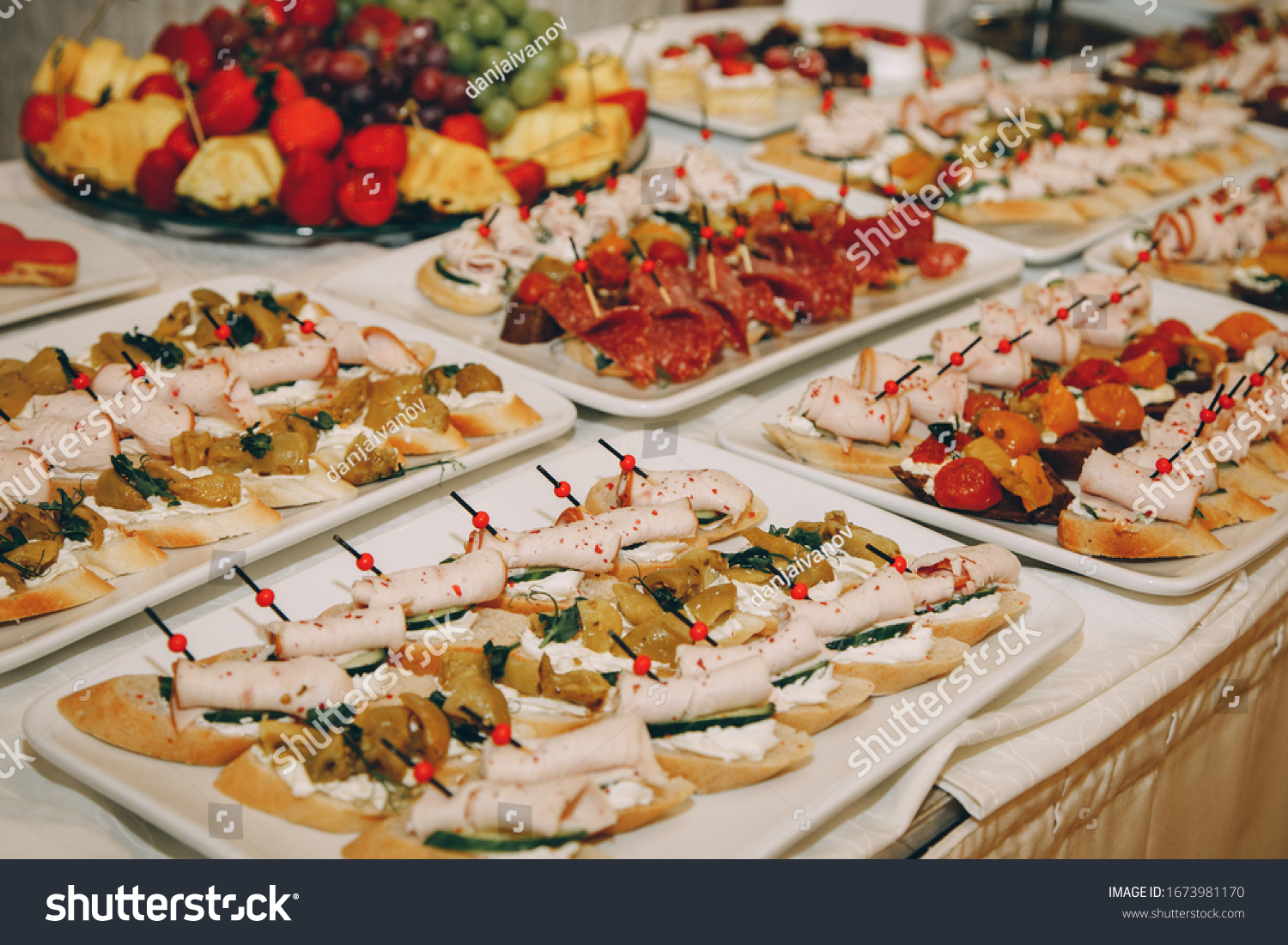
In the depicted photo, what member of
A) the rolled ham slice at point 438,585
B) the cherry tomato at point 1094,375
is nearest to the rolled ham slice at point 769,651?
the rolled ham slice at point 438,585

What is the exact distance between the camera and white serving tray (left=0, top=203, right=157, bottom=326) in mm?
2986

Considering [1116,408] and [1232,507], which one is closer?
[1232,507]

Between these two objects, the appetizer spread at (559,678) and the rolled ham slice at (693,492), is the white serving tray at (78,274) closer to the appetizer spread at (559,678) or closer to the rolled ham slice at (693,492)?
the appetizer spread at (559,678)

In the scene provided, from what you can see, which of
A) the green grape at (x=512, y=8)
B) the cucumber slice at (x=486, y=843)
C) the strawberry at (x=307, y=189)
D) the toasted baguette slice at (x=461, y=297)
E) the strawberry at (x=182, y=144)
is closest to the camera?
the cucumber slice at (x=486, y=843)

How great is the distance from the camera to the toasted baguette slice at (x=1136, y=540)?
85.3 inches

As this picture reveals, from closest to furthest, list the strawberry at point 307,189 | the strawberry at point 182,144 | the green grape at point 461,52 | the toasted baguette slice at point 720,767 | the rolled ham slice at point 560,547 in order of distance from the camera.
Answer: the toasted baguette slice at point 720,767, the rolled ham slice at point 560,547, the strawberry at point 307,189, the strawberry at point 182,144, the green grape at point 461,52

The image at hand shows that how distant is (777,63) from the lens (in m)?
5.02

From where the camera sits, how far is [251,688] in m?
1.61

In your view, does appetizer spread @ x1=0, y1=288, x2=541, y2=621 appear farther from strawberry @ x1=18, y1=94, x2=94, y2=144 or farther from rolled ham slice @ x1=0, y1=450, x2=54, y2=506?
strawberry @ x1=18, y1=94, x2=94, y2=144

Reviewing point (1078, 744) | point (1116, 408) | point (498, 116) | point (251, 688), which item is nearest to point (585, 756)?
point (251, 688)

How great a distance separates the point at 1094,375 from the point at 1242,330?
0.60 m

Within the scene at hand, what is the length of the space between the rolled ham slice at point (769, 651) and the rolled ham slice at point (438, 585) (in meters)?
0.34

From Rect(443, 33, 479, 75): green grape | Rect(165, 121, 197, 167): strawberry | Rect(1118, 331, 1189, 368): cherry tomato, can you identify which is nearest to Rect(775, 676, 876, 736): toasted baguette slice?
Rect(1118, 331, 1189, 368): cherry tomato

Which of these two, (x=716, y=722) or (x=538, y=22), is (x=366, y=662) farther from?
(x=538, y=22)
